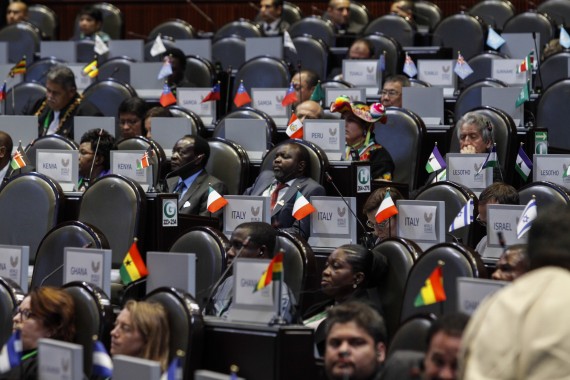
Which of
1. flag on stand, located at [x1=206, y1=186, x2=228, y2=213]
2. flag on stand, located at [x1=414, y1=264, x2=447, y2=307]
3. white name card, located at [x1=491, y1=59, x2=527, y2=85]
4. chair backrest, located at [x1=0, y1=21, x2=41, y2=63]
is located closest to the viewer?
flag on stand, located at [x1=414, y1=264, x2=447, y2=307]

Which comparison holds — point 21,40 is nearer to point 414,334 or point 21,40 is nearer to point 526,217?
point 526,217

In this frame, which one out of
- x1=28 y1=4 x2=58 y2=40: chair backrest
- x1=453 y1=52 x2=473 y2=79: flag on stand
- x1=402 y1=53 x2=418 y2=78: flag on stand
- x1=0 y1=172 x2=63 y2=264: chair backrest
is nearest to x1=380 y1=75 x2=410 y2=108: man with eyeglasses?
x1=453 y1=52 x2=473 y2=79: flag on stand

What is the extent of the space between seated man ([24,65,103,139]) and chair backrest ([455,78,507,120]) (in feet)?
6.91

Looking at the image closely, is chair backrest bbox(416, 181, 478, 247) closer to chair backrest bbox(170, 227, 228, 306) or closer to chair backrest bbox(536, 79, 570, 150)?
chair backrest bbox(170, 227, 228, 306)

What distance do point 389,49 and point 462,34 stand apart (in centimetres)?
66

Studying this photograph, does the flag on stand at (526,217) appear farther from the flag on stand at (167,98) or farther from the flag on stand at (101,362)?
the flag on stand at (167,98)

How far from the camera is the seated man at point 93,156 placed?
20.5 ft

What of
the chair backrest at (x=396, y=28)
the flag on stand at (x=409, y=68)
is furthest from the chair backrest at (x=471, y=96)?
the chair backrest at (x=396, y=28)

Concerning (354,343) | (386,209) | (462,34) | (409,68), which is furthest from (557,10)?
(354,343)

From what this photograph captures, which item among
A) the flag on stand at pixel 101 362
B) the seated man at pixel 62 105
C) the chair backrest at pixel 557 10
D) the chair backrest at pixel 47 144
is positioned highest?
the chair backrest at pixel 557 10

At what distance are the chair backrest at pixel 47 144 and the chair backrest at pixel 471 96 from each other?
214 centimetres

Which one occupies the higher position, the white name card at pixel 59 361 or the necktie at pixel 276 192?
the necktie at pixel 276 192

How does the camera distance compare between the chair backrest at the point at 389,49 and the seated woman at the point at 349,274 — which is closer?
the seated woman at the point at 349,274

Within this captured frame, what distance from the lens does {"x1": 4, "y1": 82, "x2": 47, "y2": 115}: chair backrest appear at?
786 cm
